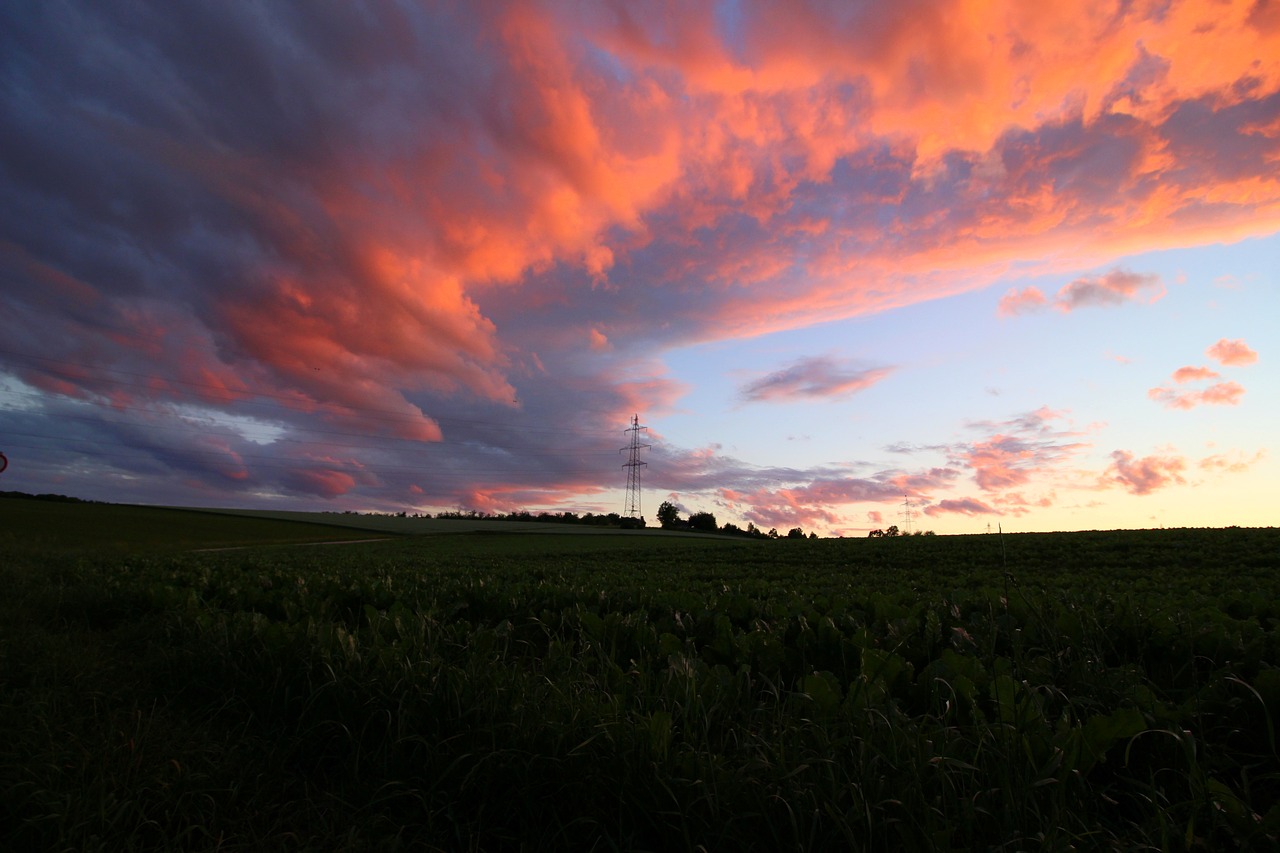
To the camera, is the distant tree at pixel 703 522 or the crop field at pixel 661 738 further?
the distant tree at pixel 703 522

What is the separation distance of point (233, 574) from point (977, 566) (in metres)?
23.0

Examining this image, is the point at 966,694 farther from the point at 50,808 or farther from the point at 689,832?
the point at 50,808

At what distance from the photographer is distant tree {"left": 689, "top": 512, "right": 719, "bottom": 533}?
105 metres

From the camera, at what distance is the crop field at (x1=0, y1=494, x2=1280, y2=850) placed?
2.31m

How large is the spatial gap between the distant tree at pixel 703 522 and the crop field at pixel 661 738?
100079 mm

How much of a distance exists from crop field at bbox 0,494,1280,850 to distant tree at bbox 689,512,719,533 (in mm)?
100079

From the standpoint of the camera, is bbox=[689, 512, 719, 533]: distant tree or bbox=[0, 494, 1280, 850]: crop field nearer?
bbox=[0, 494, 1280, 850]: crop field

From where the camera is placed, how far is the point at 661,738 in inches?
104

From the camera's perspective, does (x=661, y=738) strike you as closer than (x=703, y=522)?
Yes

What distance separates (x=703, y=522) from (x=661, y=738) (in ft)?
348

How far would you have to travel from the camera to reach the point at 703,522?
351 ft

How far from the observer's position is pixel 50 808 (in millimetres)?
2895

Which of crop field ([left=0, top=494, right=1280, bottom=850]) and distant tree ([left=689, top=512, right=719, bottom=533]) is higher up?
distant tree ([left=689, top=512, right=719, bottom=533])

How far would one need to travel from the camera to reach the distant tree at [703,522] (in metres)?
105
